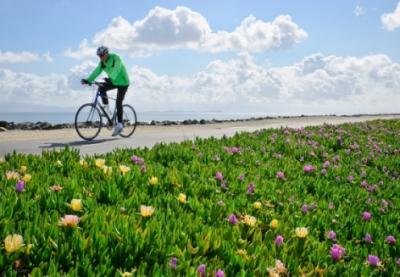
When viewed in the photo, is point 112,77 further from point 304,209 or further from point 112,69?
point 304,209

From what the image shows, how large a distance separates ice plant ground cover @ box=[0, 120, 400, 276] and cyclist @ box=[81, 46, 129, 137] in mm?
6530

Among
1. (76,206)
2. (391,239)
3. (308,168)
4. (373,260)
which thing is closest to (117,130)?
(308,168)

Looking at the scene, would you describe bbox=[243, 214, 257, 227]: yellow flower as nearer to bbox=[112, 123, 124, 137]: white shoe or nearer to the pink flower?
the pink flower

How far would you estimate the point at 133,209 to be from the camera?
4.27 m

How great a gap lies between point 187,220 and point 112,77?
10682 mm

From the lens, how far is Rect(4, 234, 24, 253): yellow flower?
2.99 metres

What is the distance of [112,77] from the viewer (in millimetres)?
14273

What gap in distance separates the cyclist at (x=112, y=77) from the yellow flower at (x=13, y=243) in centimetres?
1139

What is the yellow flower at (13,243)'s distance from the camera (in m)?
2.99

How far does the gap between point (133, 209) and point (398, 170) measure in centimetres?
760

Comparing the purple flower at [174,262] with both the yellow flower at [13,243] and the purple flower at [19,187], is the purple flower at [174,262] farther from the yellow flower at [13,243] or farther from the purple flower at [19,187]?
the purple flower at [19,187]

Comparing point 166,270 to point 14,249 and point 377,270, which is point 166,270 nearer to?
point 14,249

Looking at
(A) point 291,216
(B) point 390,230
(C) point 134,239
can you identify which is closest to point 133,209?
(C) point 134,239

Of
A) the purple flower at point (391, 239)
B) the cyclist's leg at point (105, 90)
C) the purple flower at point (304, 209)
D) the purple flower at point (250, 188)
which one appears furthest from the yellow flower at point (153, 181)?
the cyclist's leg at point (105, 90)
